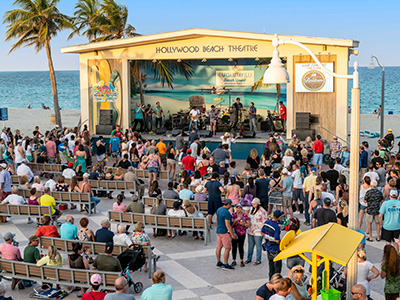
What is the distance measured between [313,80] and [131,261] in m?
15.3

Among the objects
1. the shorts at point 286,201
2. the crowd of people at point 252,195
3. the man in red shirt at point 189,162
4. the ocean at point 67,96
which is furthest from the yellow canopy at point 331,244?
the ocean at point 67,96

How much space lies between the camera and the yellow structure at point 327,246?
7.02 metres

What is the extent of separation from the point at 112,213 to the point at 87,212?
241 centimetres

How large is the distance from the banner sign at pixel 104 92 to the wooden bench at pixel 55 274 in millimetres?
17143

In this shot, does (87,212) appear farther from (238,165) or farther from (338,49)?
(338,49)

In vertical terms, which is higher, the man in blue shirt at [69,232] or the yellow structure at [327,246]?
the yellow structure at [327,246]

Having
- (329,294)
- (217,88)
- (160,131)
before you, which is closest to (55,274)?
(329,294)

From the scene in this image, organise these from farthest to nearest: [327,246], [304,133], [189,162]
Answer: [304,133] → [189,162] → [327,246]

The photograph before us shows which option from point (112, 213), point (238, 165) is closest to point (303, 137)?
point (238, 165)

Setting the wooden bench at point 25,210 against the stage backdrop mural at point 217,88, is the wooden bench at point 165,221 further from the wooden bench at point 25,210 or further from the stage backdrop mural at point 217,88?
the stage backdrop mural at point 217,88

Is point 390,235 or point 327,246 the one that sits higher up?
point 327,246

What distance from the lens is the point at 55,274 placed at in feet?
32.2

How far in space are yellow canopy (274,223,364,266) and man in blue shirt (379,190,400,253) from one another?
13.0 ft

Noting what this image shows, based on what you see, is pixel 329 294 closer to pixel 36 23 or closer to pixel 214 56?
pixel 214 56
